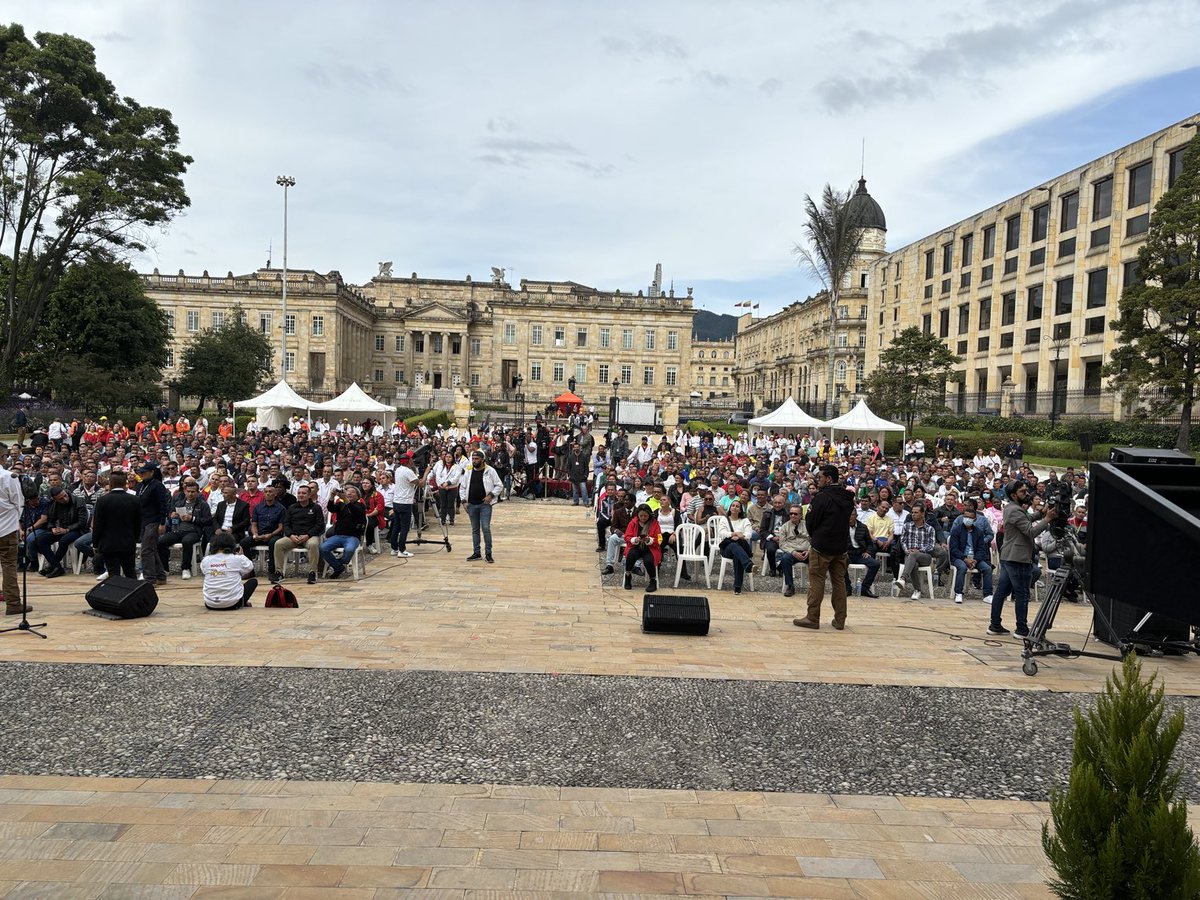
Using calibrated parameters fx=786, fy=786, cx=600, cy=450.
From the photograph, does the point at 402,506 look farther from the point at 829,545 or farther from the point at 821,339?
the point at 821,339

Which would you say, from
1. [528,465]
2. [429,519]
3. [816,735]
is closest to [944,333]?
[528,465]

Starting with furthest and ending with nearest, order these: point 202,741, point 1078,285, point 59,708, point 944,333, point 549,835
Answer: point 944,333
point 1078,285
point 59,708
point 202,741
point 549,835

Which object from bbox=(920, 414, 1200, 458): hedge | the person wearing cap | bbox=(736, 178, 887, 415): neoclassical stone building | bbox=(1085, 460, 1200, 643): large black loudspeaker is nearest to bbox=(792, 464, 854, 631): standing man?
bbox=(1085, 460, 1200, 643): large black loudspeaker

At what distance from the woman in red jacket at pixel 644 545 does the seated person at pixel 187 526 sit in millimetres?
6125

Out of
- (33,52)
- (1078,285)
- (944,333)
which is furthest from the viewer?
(944,333)

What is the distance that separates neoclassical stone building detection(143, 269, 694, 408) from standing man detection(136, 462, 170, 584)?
2425 inches

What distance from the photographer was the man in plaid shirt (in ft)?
36.9

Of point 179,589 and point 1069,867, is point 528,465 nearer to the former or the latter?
point 179,589

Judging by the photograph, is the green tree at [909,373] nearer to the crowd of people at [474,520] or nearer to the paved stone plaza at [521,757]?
the crowd of people at [474,520]

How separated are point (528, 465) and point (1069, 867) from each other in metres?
19.5

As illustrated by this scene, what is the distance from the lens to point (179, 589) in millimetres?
10250

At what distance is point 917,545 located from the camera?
11336 millimetres

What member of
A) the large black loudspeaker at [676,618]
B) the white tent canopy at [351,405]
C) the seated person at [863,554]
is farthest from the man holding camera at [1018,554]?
the white tent canopy at [351,405]

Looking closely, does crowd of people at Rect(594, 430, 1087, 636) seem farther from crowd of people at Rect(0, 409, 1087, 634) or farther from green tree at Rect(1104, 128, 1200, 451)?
green tree at Rect(1104, 128, 1200, 451)
